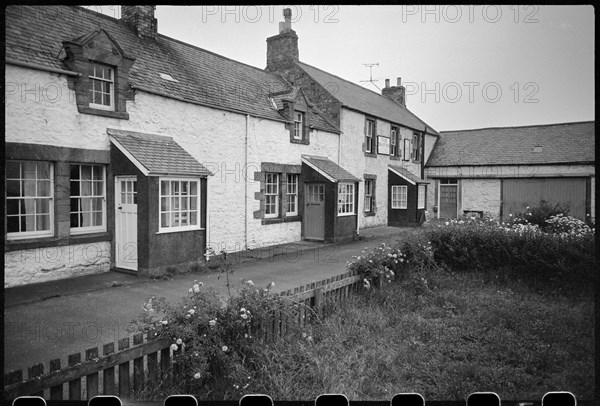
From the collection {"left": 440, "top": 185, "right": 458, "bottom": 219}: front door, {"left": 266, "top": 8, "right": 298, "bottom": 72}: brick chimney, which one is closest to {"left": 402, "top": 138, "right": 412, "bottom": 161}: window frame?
{"left": 440, "top": 185, "right": 458, "bottom": 219}: front door

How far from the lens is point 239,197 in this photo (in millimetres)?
11930

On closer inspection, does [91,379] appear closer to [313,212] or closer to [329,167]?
[313,212]

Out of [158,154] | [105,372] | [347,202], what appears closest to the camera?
[105,372]

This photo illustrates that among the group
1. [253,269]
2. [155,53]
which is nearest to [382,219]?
[253,269]

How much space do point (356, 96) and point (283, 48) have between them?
4537 mm

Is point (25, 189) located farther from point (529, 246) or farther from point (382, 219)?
point (382, 219)

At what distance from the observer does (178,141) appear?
401 inches

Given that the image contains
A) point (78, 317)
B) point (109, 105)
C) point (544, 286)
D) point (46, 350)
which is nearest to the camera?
point (46, 350)

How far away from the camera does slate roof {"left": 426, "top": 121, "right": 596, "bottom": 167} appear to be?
663 inches

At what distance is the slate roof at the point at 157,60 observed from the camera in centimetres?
780

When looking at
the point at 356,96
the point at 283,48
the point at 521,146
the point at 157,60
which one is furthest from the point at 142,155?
the point at 521,146

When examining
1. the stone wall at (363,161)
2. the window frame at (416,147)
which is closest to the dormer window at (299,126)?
the stone wall at (363,161)

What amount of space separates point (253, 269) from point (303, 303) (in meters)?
4.80

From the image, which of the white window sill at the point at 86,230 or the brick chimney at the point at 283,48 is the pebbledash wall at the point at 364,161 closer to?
the brick chimney at the point at 283,48
